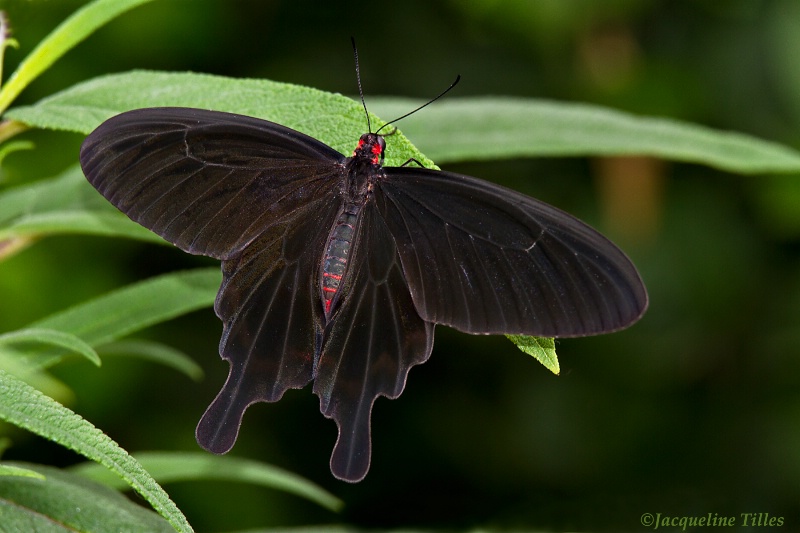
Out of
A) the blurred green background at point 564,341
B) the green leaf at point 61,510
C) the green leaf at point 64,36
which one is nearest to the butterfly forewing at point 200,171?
the green leaf at point 64,36

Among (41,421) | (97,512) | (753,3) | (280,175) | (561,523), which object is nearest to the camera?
(41,421)

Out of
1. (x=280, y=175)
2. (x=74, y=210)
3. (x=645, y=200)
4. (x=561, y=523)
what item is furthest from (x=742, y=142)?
(x=645, y=200)

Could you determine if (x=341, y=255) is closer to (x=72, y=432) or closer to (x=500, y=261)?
(x=500, y=261)

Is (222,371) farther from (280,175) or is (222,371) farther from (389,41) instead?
(280,175)

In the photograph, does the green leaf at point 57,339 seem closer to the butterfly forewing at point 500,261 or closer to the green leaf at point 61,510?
the green leaf at point 61,510

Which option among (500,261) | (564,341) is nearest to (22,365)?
(500,261)

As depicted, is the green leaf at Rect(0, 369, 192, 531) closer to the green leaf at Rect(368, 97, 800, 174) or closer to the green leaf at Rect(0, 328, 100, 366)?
the green leaf at Rect(0, 328, 100, 366)

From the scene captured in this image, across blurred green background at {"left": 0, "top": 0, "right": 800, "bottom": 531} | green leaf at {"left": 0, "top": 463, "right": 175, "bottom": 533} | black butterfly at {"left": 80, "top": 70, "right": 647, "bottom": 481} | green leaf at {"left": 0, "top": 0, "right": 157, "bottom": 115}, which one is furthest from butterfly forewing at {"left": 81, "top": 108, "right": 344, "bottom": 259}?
blurred green background at {"left": 0, "top": 0, "right": 800, "bottom": 531}
